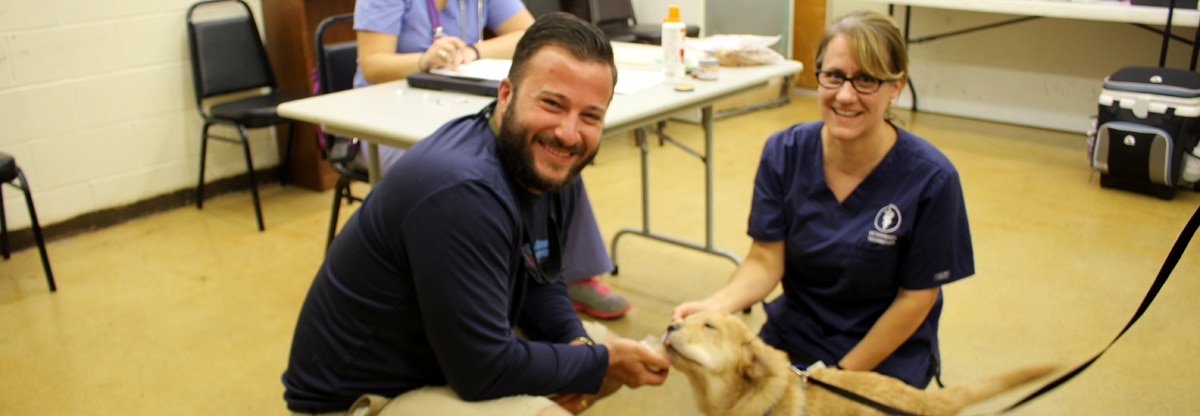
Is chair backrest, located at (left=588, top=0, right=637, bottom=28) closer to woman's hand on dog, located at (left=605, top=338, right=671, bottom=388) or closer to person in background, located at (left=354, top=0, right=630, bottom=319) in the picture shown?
person in background, located at (left=354, top=0, right=630, bottom=319)

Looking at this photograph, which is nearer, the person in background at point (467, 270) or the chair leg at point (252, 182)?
the person in background at point (467, 270)

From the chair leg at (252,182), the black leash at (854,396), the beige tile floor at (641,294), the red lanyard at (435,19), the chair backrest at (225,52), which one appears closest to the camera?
the black leash at (854,396)

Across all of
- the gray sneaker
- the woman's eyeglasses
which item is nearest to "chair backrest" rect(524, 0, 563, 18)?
the gray sneaker

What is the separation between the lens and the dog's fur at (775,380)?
1.64 m

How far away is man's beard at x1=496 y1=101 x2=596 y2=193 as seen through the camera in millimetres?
1461

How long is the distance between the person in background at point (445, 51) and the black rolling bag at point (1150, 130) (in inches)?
88.2

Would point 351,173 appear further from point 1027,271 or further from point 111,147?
point 1027,271

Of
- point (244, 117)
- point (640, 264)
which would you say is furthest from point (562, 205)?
point (244, 117)

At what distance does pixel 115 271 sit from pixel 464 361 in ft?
7.68

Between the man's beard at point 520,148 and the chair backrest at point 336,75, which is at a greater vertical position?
the man's beard at point 520,148

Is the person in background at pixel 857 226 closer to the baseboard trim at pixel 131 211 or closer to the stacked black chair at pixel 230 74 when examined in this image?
the stacked black chair at pixel 230 74

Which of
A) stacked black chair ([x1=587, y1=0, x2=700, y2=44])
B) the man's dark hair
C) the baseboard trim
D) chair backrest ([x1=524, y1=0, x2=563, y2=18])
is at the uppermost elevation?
the man's dark hair

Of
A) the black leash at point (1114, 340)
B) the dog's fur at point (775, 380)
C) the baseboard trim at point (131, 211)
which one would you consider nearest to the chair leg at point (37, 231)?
the baseboard trim at point (131, 211)

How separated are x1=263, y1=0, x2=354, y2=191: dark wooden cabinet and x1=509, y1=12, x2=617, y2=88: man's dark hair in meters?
2.65
